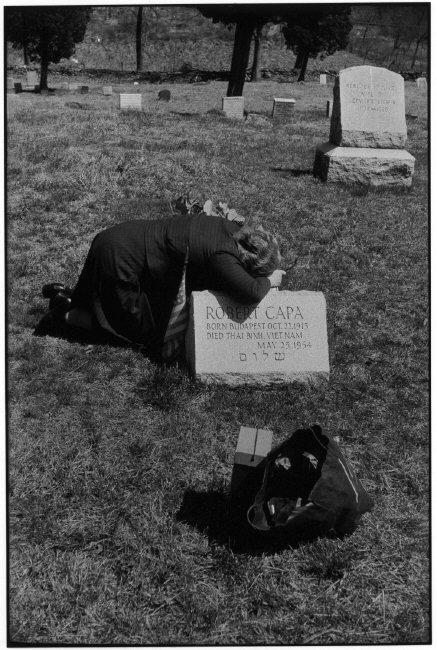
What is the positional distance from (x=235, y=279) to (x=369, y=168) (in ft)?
20.8

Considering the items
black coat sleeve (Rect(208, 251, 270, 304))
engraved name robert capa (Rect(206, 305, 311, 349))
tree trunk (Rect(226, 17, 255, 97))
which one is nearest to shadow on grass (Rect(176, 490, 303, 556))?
engraved name robert capa (Rect(206, 305, 311, 349))

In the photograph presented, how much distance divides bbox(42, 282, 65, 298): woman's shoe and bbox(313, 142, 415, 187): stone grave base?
581 cm

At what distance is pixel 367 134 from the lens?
10.3m

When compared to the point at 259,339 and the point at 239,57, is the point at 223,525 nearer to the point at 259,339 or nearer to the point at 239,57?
the point at 259,339

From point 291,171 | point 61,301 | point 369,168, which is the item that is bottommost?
point 61,301

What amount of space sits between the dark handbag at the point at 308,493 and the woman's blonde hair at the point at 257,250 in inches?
63.4

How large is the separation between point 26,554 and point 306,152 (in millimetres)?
10788

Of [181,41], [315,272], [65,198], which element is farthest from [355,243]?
[181,41]

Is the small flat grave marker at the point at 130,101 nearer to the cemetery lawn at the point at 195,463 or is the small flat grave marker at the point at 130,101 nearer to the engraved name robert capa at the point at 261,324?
the cemetery lawn at the point at 195,463

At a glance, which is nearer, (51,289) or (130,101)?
(51,289)

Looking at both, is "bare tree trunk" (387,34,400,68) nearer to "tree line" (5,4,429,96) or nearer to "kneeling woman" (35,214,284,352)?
"tree line" (5,4,429,96)

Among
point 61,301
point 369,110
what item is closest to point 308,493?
point 61,301

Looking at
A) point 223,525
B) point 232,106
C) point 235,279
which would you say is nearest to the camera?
point 223,525

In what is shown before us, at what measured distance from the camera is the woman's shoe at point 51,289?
5793mm
